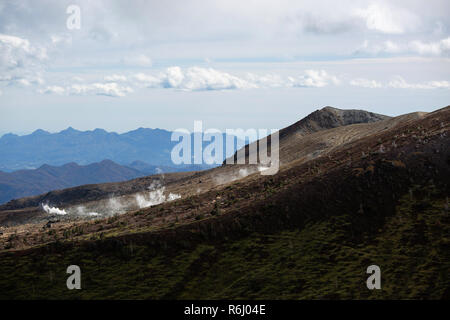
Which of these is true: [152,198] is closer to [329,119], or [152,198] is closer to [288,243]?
[288,243]

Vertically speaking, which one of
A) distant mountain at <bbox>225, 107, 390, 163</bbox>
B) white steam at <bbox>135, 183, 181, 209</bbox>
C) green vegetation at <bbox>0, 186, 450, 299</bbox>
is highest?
distant mountain at <bbox>225, 107, 390, 163</bbox>

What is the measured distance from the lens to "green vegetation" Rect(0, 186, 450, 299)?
30922 millimetres

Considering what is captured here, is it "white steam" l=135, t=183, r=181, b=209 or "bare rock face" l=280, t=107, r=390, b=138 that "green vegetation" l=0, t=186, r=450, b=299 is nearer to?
"white steam" l=135, t=183, r=181, b=209

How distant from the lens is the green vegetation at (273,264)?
101 feet

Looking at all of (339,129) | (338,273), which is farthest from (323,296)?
(339,129)

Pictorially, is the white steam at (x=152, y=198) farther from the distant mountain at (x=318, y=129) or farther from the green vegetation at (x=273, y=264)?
the green vegetation at (x=273, y=264)

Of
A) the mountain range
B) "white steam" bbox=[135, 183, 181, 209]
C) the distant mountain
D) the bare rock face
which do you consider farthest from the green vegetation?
the bare rock face

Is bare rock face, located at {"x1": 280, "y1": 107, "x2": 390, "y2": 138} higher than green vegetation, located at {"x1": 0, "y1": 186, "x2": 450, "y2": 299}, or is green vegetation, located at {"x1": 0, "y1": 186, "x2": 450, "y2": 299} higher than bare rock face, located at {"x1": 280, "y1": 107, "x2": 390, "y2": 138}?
bare rock face, located at {"x1": 280, "y1": 107, "x2": 390, "y2": 138}

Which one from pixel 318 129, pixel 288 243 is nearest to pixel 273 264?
pixel 288 243

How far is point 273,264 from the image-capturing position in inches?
1383

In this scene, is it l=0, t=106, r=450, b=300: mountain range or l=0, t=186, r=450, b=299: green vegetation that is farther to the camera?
l=0, t=106, r=450, b=300: mountain range

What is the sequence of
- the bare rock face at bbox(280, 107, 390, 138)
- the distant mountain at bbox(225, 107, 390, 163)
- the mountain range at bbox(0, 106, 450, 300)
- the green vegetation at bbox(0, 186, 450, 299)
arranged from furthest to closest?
the bare rock face at bbox(280, 107, 390, 138) < the distant mountain at bbox(225, 107, 390, 163) < the mountain range at bbox(0, 106, 450, 300) < the green vegetation at bbox(0, 186, 450, 299)

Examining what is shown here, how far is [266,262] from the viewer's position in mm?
35562
